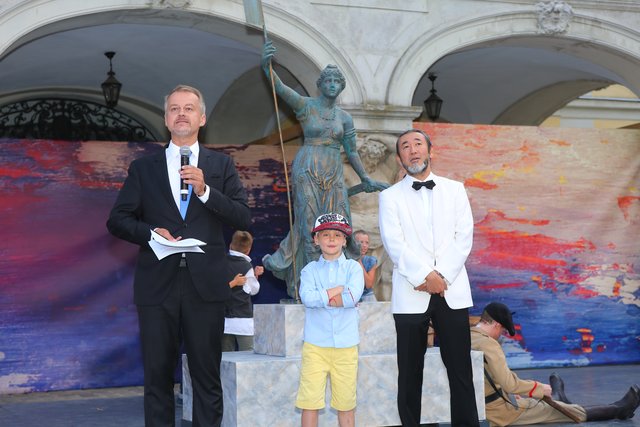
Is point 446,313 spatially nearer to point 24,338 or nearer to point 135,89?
point 24,338

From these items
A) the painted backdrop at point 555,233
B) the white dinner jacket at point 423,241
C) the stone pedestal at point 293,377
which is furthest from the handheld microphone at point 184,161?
the painted backdrop at point 555,233

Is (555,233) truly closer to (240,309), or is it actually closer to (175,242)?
(240,309)

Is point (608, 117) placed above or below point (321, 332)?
above

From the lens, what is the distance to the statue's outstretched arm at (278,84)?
6.63 meters

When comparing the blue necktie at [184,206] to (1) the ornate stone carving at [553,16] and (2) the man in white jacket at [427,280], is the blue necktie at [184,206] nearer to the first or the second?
(2) the man in white jacket at [427,280]

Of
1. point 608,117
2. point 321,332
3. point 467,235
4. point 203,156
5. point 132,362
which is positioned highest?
point 608,117

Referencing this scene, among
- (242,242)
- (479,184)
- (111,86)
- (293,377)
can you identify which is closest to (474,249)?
(479,184)

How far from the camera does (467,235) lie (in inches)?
201

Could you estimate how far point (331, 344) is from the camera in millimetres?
5117

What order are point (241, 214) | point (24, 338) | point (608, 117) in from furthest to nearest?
point (608, 117) → point (24, 338) → point (241, 214)

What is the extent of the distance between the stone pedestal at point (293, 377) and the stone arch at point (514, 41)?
367 cm

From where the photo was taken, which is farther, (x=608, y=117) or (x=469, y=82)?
(x=608, y=117)

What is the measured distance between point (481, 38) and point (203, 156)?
5.86 meters

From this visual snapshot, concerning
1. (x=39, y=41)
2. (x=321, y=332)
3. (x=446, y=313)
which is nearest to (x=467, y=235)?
(x=446, y=313)
